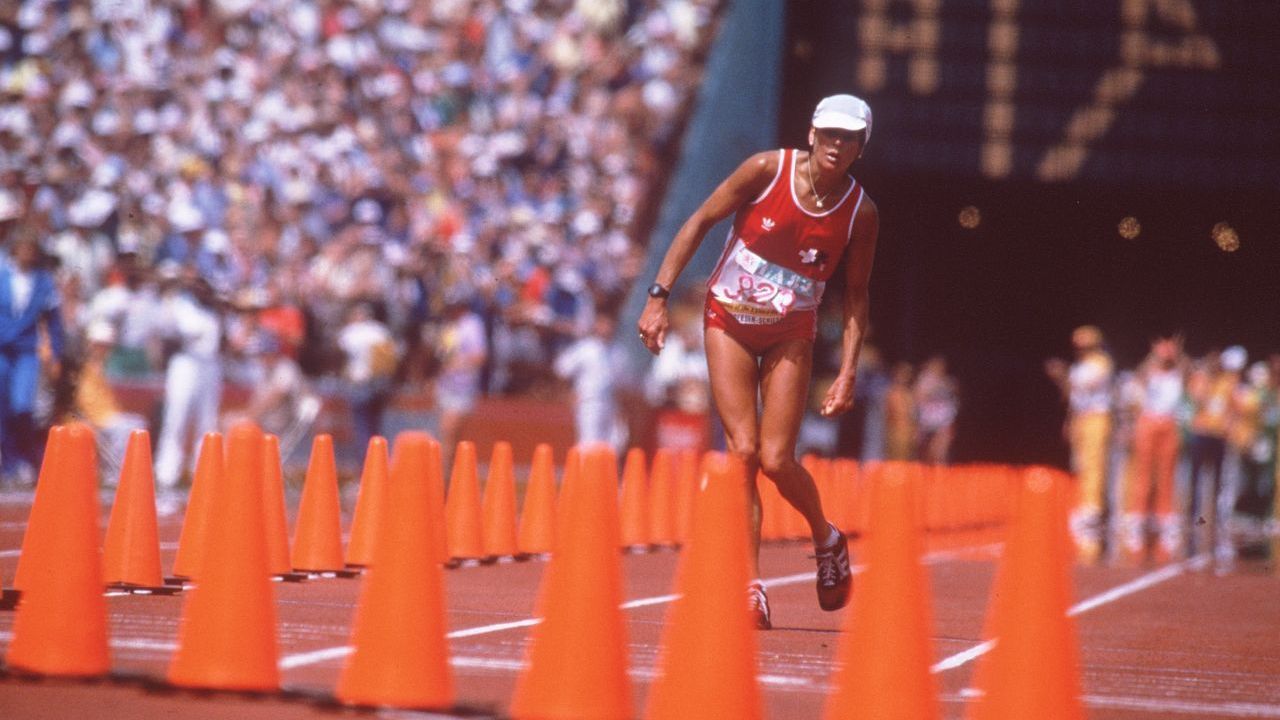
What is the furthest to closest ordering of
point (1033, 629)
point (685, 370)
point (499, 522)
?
1. point (685, 370)
2. point (499, 522)
3. point (1033, 629)

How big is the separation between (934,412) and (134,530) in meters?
20.1

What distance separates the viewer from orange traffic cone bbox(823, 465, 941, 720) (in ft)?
16.9

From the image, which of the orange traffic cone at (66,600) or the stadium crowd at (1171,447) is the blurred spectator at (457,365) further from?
the orange traffic cone at (66,600)

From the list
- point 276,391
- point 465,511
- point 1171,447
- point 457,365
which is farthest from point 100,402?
point 1171,447

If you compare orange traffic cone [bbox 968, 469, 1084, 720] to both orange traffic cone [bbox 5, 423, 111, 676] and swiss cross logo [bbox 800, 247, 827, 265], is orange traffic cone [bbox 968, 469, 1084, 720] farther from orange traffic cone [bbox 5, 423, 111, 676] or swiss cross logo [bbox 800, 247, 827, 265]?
swiss cross logo [bbox 800, 247, 827, 265]

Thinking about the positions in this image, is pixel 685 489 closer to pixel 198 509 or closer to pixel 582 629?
pixel 198 509

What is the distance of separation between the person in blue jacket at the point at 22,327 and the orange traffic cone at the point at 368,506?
657 centimetres

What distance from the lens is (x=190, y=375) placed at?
19047 millimetres

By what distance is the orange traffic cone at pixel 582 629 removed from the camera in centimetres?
539

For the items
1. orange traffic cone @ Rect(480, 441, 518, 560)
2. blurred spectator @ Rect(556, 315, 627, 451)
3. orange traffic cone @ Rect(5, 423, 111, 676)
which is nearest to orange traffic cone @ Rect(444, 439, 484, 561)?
orange traffic cone @ Rect(480, 441, 518, 560)

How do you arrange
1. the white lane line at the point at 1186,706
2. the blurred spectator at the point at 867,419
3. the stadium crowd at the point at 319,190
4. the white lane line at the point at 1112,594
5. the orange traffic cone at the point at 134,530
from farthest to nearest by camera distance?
the blurred spectator at the point at 867,419 < the stadium crowd at the point at 319,190 < the orange traffic cone at the point at 134,530 < the white lane line at the point at 1112,594 < the white lane line at the point at 1186,706

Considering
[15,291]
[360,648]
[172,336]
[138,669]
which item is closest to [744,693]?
[360,648]

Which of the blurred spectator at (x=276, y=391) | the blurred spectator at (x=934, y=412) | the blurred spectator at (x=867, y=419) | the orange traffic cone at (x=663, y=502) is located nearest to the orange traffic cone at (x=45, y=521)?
the orange traffic cone at (x=663, y=502)

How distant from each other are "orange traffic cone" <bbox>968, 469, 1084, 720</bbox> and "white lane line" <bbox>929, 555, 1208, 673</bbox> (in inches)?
2.7
